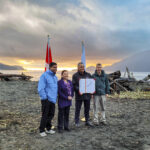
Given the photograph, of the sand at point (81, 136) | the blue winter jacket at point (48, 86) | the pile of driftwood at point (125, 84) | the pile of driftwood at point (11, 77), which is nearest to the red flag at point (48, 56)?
the blue winter jacket at point (48, 86)

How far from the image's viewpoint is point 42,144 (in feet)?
15.6

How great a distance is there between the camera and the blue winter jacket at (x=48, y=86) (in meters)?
5.05

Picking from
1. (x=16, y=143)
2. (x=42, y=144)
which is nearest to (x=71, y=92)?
(x=42, y=144)

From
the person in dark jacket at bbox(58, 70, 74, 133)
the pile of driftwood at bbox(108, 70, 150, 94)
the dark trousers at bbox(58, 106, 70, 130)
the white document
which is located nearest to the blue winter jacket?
the person in dark jacket at bbox(58, 70, 74, 133)

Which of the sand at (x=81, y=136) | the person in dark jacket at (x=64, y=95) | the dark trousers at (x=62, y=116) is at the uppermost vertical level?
the person in dark jacket at (x=64, y=95)

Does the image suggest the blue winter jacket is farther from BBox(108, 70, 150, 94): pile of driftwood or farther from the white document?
BBox(108, 70, 150, 94): pile of driftwood

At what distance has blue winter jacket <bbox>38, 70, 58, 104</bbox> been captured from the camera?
199 inches

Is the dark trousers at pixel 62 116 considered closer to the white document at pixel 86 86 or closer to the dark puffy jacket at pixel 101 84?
the white document at pixel 86 86

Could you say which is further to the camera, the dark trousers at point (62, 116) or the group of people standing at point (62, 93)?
the dark trousers at point (62, 116)

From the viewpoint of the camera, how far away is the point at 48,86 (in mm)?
5234

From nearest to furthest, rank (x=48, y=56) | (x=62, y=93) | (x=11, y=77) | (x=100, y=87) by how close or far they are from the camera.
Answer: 1. (x=62, y=93)
2. (x=100, y=87)
3. (x=48, y=56)
4. (x=11, y=77)

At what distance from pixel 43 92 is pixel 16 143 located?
1.68 m

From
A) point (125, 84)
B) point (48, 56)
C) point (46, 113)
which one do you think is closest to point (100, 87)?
point (46, 113)

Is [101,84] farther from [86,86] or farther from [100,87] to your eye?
[86,86]
